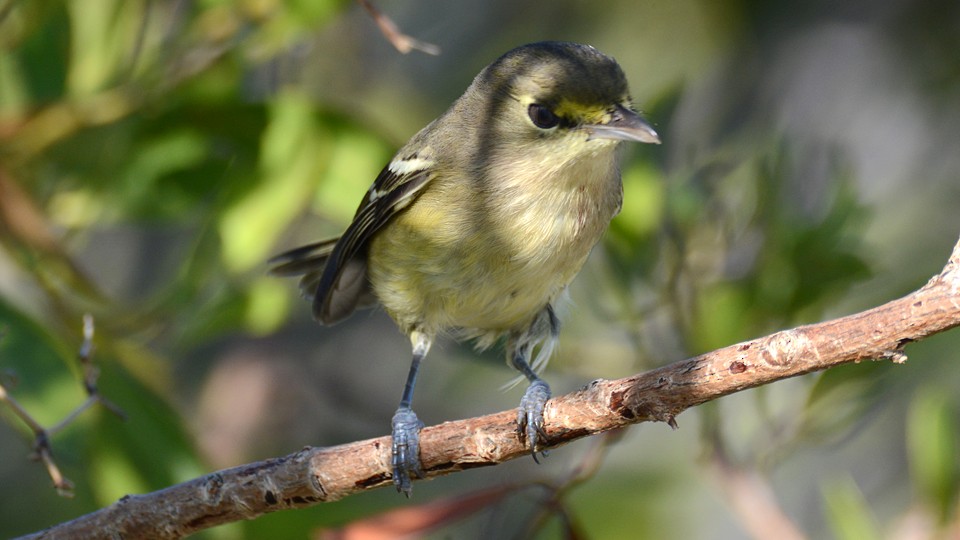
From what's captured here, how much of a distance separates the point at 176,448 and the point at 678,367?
181 centimetres

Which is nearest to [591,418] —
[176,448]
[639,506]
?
[176,448]

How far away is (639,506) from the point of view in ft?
15.1

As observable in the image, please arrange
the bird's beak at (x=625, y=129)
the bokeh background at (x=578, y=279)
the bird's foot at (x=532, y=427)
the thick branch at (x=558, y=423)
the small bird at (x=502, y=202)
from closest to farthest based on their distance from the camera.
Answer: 1. the thick branch at (x=558, y=423)
2. the bird's foot at (x=532, y=427)
3. the bird's beak at (x=625, y=129)
4. the small bird at (x=502, y=202)
5. the bokeh background at (x=578, y=279)

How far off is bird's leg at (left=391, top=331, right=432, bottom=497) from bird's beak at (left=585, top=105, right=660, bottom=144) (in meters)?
0.88

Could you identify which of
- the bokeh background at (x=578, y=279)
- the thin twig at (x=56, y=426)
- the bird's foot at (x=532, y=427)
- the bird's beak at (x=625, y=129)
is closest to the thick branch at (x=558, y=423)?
the bird's foot at (x=532, y=427)

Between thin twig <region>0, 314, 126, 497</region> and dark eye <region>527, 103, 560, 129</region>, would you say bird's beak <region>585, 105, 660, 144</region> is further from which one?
thin twig <region>0, 314, 126, 497</region>

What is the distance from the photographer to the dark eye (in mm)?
3041

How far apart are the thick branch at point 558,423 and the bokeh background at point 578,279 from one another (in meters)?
0.38

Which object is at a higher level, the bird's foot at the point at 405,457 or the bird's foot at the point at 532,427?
the bird's foot at the point at 405,457

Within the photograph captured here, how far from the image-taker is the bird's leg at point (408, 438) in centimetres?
249

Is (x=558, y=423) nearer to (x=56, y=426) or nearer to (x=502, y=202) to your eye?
(x=502, y=202)

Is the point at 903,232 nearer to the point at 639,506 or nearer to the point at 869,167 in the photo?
the point at 869,167

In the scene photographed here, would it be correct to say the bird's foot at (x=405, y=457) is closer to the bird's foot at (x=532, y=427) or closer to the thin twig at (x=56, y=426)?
the bird's foot at (x=532, y=427)

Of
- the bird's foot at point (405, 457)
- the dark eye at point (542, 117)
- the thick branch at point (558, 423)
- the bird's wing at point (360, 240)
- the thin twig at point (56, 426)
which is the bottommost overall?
the thick branch at point (558, 423)
